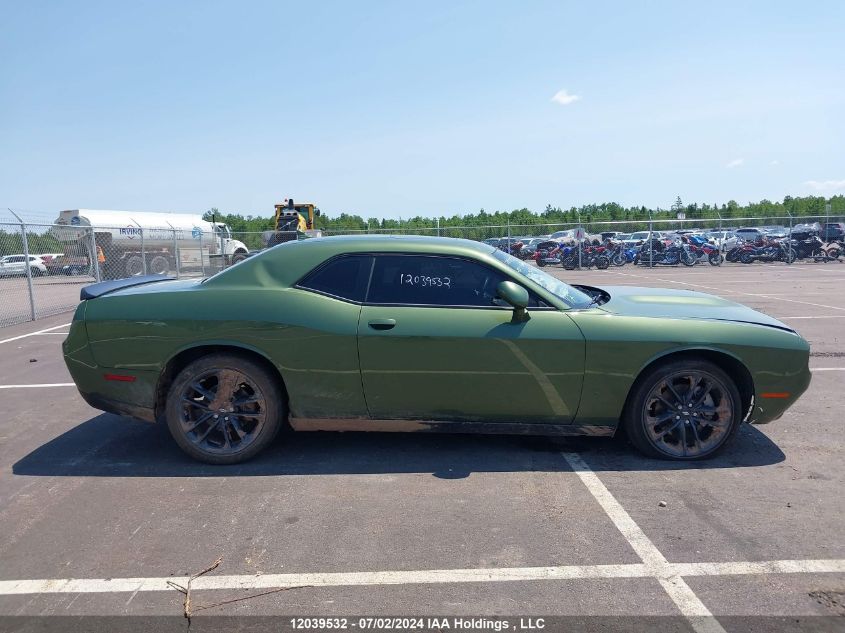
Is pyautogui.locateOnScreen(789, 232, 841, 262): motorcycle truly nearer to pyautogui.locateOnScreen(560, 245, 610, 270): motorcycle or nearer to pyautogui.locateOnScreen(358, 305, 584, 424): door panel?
pyautogui.locateOnScreen(560, 245, 610, 270): motorcycle

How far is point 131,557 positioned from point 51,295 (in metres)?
13.8

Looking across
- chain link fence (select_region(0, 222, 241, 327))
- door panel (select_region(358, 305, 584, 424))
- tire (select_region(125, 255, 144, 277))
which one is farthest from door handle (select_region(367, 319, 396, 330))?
tire (select_region(125, 255, 144, 277))

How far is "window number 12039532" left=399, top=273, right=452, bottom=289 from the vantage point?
14.1 ft

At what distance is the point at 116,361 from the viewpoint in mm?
4297

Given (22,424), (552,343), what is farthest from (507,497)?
(22,424)

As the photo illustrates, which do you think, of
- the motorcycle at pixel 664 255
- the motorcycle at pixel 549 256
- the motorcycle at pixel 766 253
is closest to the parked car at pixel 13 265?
the motorcycle at pixel 549 256

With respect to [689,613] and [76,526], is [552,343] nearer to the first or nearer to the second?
[689,613]

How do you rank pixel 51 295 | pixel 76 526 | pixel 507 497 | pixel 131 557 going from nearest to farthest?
pixel 131 557, pixel 76 526, pixel 507 497, pixel 51 295

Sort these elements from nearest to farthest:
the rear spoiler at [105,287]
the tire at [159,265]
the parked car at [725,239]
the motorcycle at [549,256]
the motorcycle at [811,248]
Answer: the rear spoiler at [105,287] → the tire at [159,265] → the motorcycle at [549,256] → the motorcycle at [811,248] → the parked car at [725,239]

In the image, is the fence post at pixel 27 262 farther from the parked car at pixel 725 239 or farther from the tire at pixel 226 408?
the parked car at pixel 725 239

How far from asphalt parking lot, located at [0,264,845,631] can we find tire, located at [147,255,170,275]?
19352mm

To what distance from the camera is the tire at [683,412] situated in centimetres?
416

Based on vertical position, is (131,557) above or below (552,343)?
below

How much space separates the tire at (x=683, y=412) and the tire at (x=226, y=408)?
2.44m
